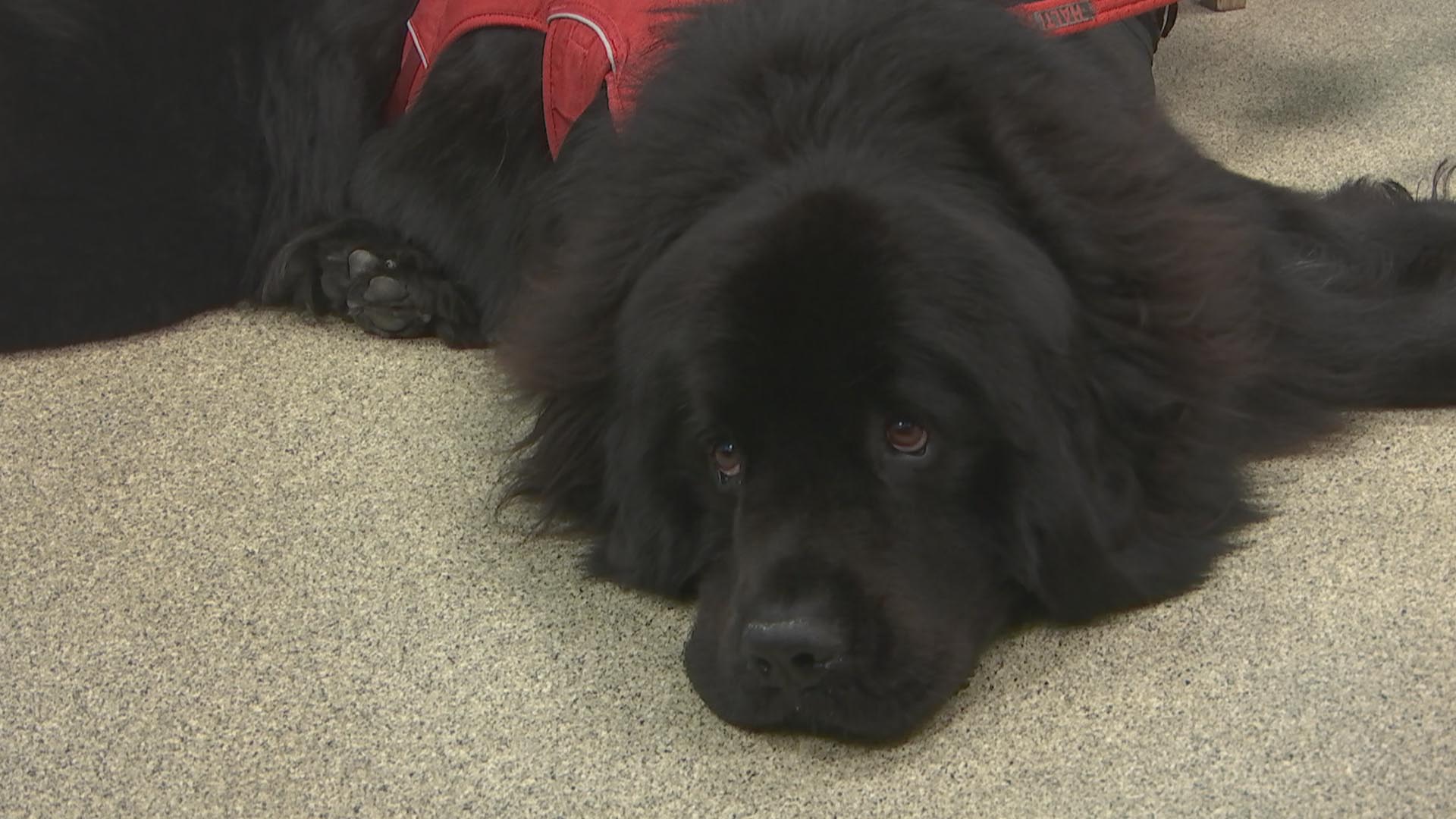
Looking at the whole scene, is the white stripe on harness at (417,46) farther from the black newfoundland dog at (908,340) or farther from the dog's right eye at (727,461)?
the dog's right eye at (727,461)

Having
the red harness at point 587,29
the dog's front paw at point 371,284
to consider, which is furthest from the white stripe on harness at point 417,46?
the dog's front paw at point 371,284

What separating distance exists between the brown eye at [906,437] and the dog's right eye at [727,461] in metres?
0.18

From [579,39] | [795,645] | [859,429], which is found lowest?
[795,645]

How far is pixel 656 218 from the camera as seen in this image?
1758 millimetres

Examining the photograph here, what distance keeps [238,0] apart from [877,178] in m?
1.55

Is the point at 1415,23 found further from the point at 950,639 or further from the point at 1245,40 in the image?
the point at 950,639

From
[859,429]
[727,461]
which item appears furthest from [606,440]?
[859,429]

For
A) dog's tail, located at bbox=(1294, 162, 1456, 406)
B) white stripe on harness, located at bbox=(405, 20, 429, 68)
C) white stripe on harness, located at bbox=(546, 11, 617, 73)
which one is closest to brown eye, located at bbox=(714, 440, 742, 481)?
white stripe on harness, located at bbox=(546, 11, 617, 73)

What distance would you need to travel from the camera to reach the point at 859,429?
5.14ft

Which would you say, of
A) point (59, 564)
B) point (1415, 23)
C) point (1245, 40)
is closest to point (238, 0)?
point (59, 564)

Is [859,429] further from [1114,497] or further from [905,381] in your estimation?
[1114,497]

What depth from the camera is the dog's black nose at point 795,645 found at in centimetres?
148

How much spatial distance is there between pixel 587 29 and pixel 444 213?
0.51m

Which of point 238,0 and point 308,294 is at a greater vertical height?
point 238,0
